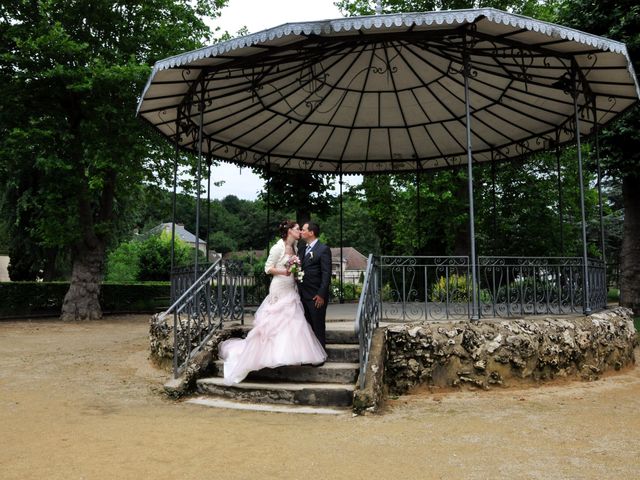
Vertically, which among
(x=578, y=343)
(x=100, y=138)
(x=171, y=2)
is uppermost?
(x=171, y=2)

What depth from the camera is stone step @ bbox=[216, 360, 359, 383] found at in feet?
22.6

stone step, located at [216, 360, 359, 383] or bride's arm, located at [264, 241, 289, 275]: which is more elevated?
bride's arm, located at [264, 241, 289, 275]

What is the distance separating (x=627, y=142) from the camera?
1527cm

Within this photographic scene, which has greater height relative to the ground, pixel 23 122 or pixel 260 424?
pixel 23 122

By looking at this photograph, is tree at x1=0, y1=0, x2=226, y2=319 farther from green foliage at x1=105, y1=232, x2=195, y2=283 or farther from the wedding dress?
the wedding dress

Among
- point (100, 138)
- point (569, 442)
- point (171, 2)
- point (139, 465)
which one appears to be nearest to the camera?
point (139, 465)

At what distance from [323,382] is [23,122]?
61.7 feet

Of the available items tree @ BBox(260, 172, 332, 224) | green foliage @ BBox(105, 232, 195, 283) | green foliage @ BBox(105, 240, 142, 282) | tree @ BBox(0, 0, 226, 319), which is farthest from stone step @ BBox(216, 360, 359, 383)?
green foliage @ BBox(105, 240, 142, 282)

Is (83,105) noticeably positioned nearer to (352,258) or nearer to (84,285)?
(84,285)

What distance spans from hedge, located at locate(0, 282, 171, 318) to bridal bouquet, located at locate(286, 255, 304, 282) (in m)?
20.4

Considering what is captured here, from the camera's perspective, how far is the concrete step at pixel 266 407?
6.24m

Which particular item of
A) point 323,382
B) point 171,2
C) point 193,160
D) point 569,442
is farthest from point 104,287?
point 569,442

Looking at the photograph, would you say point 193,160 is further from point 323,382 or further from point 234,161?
point 323,382

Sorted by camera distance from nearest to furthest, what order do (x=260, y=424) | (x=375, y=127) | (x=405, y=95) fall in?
1. (x=260, y=424)
2. (x=405, y=95)
3. (x=375, y=127)
